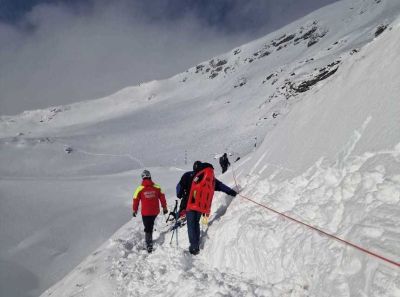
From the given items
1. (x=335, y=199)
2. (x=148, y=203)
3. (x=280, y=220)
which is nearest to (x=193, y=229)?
(x=280, y=220)

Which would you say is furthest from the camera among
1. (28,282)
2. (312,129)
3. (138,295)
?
(28,282)

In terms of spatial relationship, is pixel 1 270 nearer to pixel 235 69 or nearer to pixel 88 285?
pixel 88 285

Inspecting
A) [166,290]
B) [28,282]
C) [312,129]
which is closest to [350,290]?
[166,290]

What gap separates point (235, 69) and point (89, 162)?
52.1m

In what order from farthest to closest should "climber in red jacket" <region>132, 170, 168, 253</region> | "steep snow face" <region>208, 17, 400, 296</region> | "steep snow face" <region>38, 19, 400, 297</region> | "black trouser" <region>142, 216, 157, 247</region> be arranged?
"climber in red jacket" <region>132, 170, 168, 253</region> < "black trouser" <region>142, 216, 157, 247</region> < "steep snow face" <region>38, 19, 400, 297</region> < "steep snow face" <region>208, 17, 400, 296</region>

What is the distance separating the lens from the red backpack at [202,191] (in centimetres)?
634

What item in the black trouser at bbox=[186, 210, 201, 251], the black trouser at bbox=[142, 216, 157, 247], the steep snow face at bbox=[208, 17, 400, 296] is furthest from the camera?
the black trouser at bbox=[142, 216, 157, 247]

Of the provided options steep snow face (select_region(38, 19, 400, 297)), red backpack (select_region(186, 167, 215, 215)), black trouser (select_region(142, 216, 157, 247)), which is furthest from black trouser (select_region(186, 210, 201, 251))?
black trouser (select_region(142, 216, 157, 247))

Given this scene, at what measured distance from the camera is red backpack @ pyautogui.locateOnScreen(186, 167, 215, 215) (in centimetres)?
634

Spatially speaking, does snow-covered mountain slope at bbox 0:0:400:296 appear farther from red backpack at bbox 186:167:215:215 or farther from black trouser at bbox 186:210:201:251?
red backpack at bbox 186:167:215:215

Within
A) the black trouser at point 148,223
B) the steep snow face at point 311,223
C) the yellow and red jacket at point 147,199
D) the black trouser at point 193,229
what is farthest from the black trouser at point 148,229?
the black trouser at point 193,229

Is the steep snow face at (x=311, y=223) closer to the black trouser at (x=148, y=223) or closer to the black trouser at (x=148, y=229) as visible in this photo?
the black trouser at (x=148, y=229)

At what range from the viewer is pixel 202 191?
6391mm

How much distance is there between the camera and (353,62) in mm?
7828
